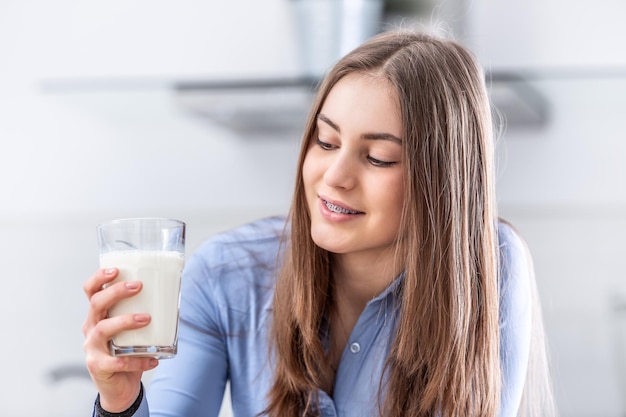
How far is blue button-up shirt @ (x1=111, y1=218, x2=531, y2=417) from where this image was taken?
1277mm

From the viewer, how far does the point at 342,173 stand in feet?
3.69

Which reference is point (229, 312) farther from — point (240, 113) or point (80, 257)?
point (80, 257)

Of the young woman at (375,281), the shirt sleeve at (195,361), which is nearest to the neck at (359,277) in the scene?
the young woman at (375,281)

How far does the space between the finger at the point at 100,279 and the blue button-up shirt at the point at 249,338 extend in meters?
0.30

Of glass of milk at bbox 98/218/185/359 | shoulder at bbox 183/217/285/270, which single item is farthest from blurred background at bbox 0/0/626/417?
glass of milk at bbox 98/218/185/359

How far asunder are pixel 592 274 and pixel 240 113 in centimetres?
114

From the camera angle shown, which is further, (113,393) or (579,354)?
(579,354)

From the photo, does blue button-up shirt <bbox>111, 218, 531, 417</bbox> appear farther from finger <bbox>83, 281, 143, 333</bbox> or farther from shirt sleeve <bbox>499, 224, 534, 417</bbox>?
finger <bbox>83, 281, 143, 333</bbox>

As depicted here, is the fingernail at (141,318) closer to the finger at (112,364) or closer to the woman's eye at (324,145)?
the finger at (112,364)

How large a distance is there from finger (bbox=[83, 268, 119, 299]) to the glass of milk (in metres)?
0.01

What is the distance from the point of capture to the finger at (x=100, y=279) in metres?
0.99

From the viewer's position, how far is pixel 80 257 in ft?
8.21

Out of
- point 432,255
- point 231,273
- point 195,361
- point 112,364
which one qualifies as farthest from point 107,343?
point 432,255

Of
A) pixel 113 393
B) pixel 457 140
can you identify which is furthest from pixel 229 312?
pixel 457 140
